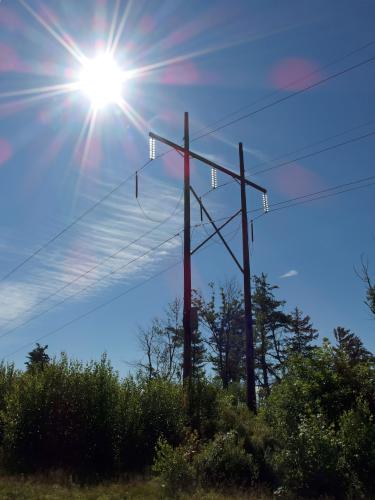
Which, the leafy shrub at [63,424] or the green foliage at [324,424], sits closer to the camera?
the green foliage at [324,424]

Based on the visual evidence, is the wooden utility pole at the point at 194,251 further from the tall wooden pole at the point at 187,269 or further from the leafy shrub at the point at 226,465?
the leafy shrub at the point at 226,465

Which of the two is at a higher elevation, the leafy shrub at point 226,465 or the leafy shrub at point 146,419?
the leafy shrub at point 146,419

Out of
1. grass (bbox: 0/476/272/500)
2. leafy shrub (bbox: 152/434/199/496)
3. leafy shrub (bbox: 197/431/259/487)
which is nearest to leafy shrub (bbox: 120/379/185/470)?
leafy shrub (bbox: 197/431/259/487)

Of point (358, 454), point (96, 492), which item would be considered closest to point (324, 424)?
point (358, 454)

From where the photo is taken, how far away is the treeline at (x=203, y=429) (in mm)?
10516

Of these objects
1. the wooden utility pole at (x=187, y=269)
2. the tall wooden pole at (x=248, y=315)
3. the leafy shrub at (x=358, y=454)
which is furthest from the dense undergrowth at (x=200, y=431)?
the tall wooden pole at (x=248, y=315)

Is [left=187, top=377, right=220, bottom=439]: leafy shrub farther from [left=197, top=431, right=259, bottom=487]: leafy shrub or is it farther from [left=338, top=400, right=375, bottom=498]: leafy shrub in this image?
[left=338, top=400, right=375, bottom=498]: leafy shrub

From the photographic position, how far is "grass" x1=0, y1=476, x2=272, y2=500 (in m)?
10.1

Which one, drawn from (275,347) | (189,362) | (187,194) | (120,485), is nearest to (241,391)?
(189,362)

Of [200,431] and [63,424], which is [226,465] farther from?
[63,424]

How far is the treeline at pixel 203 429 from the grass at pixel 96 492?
45 centimetres

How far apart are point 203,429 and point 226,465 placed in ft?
12.7

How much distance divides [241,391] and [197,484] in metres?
13.7

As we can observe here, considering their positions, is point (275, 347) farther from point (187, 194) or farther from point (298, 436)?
point (298, 436)
